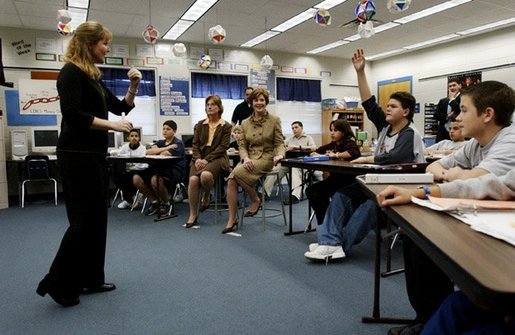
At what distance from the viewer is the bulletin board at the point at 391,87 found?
8445mm

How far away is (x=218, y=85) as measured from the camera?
773 centimetres

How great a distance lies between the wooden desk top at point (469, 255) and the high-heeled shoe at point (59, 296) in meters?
1.71

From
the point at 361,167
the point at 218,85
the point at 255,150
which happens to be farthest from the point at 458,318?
the point at 218,85

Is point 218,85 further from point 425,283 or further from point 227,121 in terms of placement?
point 425,283

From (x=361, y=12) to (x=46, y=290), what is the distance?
12.6ft

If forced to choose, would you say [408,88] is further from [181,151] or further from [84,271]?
[84,271]

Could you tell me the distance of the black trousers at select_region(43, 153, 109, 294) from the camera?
1.87 m

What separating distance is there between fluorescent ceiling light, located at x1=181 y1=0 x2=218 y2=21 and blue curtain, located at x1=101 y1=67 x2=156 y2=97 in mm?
1511

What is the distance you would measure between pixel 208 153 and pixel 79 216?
80.8 inches

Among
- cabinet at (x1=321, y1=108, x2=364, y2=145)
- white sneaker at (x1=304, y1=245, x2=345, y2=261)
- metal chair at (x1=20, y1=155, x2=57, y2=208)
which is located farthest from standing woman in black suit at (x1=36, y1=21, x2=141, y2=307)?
cabinet at (x1=321, y1=108, x2=364, y2=145)

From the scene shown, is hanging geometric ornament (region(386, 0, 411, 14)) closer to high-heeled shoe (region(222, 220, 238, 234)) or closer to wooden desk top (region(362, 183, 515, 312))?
high-heeled shoe (region(222, 220, 238, 234))

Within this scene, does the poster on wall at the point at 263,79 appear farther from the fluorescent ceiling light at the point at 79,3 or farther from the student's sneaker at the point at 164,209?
the student's sneaker at the point at 164,209

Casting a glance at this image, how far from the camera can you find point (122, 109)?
88.4 inches

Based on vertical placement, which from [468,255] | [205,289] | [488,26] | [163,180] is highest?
[488,26]
